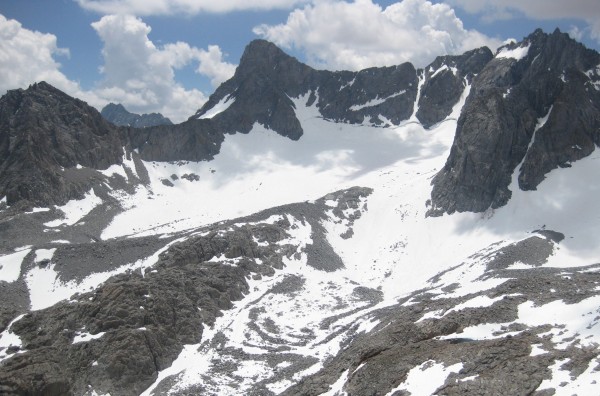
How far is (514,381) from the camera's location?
937 inches

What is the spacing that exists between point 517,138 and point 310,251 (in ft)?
153

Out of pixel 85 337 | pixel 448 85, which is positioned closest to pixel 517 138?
pixel 85 337

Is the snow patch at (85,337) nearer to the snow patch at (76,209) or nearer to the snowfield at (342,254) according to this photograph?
the snowfield at (342,254)

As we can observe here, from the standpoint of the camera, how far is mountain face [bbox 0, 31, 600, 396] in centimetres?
3259

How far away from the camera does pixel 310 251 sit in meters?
85.4

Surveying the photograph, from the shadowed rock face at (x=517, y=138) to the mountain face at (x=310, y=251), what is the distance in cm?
31

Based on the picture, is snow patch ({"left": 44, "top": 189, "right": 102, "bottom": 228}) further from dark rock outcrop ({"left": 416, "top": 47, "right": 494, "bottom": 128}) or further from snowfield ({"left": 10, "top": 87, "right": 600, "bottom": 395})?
dark rock outcrop ({"left": 416, "top": 47, "right": 494, "bottom": 128})

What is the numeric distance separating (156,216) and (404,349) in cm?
10361

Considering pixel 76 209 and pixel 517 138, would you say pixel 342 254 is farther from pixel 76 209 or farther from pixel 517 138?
pixel 76 209

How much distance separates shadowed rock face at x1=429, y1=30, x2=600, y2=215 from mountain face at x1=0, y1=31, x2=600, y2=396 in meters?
0.31

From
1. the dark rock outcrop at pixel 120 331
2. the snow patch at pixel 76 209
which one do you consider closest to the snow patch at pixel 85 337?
the dark rock outcrop at pixel 120 331

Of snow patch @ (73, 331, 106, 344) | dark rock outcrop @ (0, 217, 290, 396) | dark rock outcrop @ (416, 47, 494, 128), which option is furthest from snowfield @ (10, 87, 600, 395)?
dark rock outcrop @ (416, 47, 494, 128)

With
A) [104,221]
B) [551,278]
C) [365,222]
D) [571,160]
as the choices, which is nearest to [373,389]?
[551,278]

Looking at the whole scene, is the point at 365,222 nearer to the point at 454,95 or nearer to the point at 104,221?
the point at 104,221
